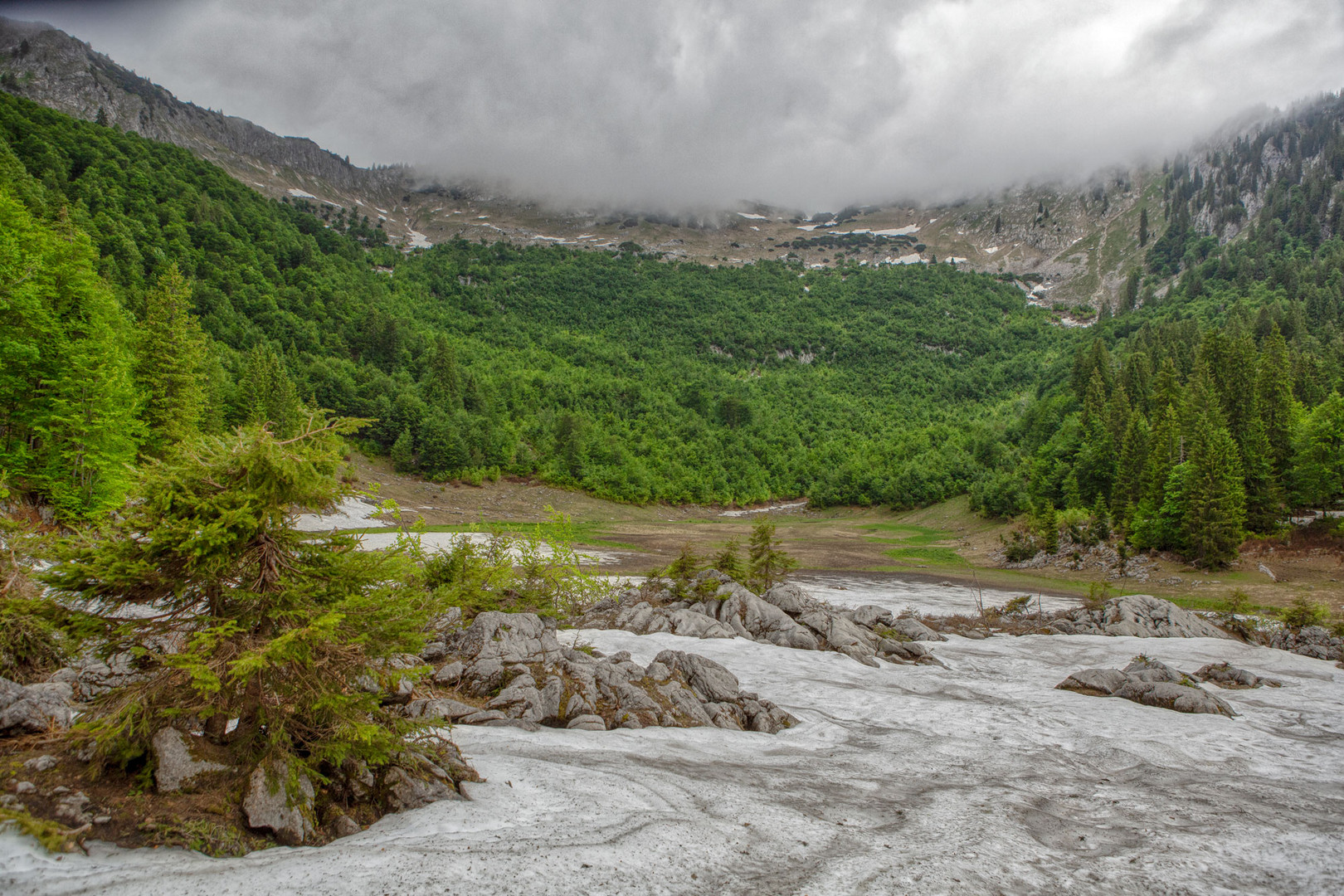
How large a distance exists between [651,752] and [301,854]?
6.62 metres

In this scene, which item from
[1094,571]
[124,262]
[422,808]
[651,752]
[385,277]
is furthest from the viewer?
[385,277]

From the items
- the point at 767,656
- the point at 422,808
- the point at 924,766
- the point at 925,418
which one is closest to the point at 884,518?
the point at 925,418

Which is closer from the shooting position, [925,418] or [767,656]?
[767,656]

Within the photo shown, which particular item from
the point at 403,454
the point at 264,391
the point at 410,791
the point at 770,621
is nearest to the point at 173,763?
the point at 410,791

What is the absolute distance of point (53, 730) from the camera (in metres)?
6.59

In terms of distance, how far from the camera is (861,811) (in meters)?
9.91

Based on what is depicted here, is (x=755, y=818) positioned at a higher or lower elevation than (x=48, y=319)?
lower

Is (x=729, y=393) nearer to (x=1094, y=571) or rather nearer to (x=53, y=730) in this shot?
(x=1094, y=571)

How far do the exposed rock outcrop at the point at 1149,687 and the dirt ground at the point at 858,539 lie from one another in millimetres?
18813

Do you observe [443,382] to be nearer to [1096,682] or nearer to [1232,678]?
[1096,682]

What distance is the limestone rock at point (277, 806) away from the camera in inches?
260

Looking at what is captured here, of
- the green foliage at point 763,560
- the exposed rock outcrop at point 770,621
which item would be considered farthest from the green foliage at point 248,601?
the green foliage at point 763,560

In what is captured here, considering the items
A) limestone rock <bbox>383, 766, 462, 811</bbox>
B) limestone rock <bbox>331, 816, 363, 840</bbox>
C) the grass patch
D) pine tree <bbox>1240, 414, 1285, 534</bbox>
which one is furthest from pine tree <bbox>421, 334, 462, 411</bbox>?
limestone rock <bbox>331, 816, 363, 840</bbox>

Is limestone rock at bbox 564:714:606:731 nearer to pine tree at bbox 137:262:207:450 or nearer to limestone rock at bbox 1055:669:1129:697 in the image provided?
limestone rock at bbox 1055:669:1129:697
